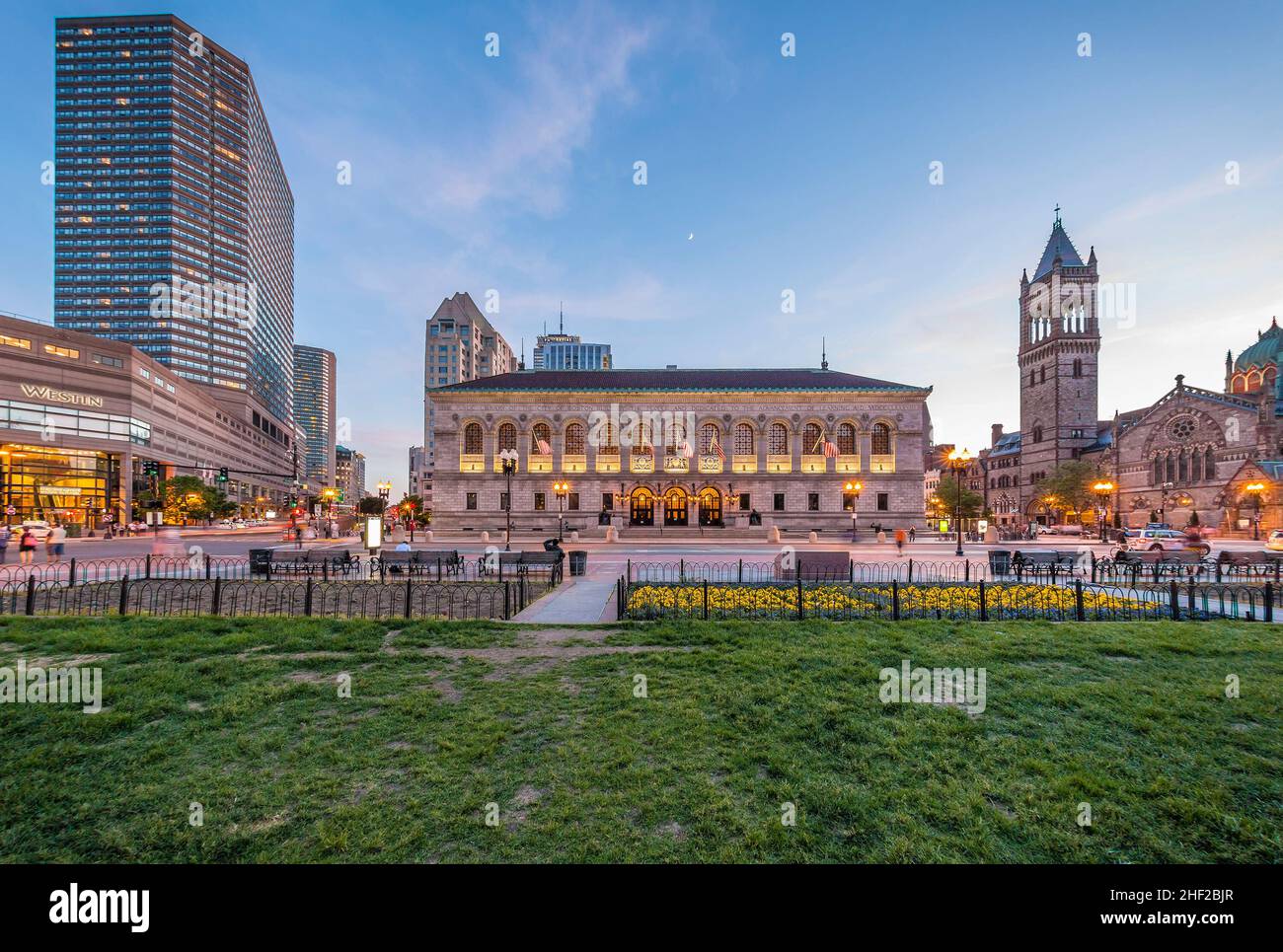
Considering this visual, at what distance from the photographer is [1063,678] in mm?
7262

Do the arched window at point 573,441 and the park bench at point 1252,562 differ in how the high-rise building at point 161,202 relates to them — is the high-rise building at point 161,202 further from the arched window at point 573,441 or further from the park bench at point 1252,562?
the park bench at point 1252,562

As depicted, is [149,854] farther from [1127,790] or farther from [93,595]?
[93,595]

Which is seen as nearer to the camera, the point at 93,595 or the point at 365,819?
the point at 365,819

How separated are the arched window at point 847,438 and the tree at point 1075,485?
34.2m

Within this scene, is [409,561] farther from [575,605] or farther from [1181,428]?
[1181,428]

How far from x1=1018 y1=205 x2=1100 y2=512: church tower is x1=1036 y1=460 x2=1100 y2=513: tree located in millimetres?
12182

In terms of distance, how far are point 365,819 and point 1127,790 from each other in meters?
6.16

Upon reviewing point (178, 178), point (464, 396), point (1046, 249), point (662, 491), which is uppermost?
point (178, 178)

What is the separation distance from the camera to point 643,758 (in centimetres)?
490

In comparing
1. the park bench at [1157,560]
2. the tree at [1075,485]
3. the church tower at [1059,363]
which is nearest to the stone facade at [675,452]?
the tree at [1075,485]

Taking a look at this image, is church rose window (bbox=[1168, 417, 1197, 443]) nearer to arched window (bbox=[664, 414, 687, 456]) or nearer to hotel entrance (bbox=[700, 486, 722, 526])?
hotel entrance (bbox=[700, 486, 722, 526])

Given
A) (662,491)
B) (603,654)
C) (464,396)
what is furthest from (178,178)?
(603,654)

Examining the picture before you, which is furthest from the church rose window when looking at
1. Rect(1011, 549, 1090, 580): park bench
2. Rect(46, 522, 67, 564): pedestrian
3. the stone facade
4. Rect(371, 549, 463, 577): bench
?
Rect(46, 522, 67, 564): pedestrian

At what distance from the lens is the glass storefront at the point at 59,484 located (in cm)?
5812
